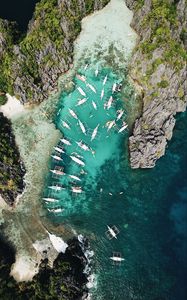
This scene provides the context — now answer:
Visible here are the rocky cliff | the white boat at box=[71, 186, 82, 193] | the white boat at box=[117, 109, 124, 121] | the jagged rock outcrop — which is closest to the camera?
the white boat at box=[71, 186, 82, 193]

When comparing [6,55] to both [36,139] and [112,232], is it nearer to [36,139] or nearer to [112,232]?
[36,139]

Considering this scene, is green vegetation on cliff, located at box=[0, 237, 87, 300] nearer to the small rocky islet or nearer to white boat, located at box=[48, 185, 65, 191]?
white boat, located at box=[48, 185, 65, 191]

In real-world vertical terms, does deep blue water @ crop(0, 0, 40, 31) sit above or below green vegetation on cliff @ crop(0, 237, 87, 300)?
above

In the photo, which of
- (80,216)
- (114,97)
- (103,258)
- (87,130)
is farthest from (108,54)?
(103,258)

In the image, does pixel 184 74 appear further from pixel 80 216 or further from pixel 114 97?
pixel 80 216

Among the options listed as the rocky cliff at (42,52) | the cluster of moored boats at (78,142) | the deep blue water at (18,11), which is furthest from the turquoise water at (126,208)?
the deep blue water at (18,11)

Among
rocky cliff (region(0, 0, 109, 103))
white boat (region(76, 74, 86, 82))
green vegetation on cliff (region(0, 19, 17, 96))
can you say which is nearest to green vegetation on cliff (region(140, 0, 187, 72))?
white boat (region(76, 74, 86, 82))

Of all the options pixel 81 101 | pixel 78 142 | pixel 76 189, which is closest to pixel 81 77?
Answer: pixel 81 101
